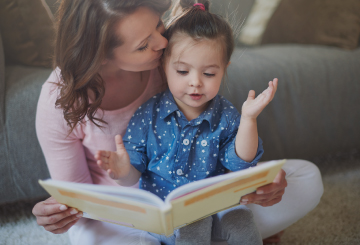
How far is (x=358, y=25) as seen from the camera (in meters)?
1.76

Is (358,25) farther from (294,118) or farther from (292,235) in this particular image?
(292,235)

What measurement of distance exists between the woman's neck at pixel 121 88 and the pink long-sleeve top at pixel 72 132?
2cm

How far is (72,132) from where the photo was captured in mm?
1021

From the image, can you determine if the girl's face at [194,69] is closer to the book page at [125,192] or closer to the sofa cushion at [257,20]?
the book page at [125,192]

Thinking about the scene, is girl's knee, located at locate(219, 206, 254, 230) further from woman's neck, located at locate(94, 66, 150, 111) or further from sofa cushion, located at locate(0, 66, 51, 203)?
sofa cushion, located at locate(0, 66, 51, 203)

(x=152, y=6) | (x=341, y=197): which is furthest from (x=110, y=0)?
(x=341, y=197)

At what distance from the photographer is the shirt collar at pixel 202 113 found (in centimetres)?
94

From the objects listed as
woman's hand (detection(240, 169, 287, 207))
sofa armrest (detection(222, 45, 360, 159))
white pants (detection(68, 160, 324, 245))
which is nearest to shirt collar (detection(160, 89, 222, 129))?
woman's hand (detection(240, 169, 287, 207))

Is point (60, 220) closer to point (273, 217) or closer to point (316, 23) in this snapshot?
point (273, 217)

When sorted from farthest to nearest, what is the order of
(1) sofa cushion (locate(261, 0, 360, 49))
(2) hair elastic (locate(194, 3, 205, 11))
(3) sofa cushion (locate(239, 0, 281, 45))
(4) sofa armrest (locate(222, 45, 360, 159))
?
(3) sofa cushion (locate(239, 0, 281, 45)), (1) sofa cushion (locate(261, 0, 360, 49)), (4) sofa armrest (locate(222, 45, 360, 159)), (2) hair elastic (locate(194, 3, 205, 11))

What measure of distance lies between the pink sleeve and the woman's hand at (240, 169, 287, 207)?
20.6 inches

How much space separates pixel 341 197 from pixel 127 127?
987mm

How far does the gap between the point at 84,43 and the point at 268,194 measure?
24.1 inches

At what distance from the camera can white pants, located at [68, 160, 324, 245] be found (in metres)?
0.95
